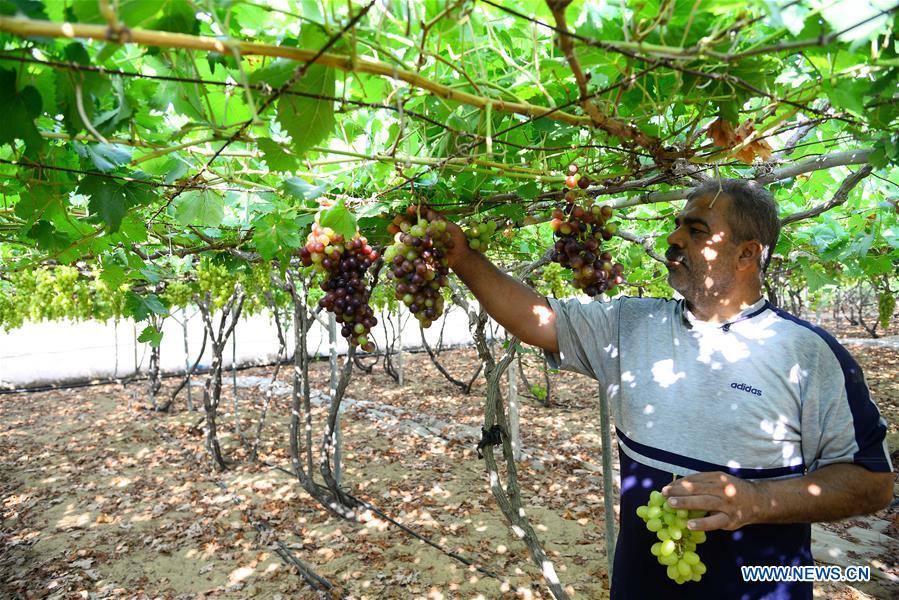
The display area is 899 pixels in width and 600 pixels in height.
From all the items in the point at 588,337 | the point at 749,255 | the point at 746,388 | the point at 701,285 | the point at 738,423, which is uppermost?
the point at 749,255

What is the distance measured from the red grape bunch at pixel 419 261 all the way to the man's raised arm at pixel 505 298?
0.51ft

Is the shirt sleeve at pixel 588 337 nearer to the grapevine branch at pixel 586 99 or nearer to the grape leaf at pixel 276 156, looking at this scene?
the grapevine branch at pixel 586 99

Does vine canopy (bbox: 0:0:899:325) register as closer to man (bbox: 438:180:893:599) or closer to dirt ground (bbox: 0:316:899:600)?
man (bbox: 438:180:893:599)

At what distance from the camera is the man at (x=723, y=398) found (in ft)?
5.65

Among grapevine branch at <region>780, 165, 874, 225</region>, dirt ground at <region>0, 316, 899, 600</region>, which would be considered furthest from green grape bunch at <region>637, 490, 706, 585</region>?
dirt ground at <region>0, 316, 899, 600</region>

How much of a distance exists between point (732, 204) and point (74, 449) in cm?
1002

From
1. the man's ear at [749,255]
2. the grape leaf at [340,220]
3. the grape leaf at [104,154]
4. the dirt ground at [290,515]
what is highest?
the grape leaf at [104,154]

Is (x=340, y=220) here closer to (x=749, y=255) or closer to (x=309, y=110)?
(x=309, y=110)

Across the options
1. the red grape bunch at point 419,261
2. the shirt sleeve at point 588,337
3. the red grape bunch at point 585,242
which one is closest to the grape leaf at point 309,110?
the red grape bunch at point 419,261

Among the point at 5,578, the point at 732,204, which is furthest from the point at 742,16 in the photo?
the point at 5,578

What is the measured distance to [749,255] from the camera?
6.73ft

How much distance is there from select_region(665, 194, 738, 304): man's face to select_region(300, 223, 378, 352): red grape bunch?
123 cm

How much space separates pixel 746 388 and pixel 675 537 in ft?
1.91

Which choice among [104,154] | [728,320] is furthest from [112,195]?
[728,320]
